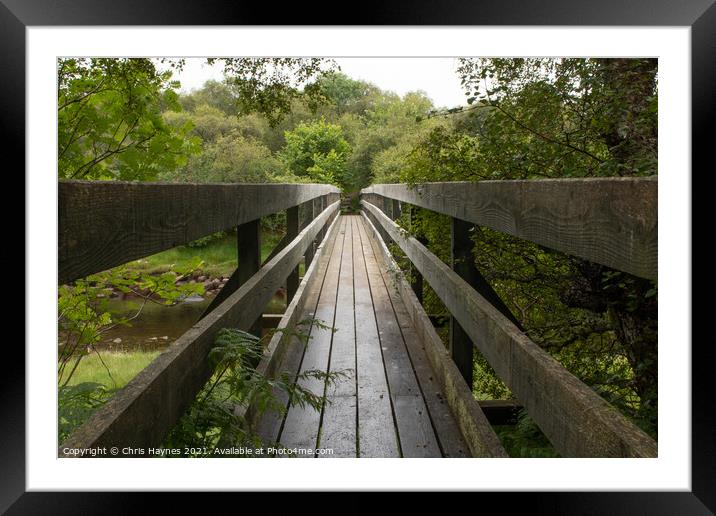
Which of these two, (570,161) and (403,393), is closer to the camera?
(403,393)

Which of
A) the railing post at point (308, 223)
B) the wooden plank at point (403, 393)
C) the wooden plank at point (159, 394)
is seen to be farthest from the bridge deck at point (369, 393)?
the railing post at point (308, 223)

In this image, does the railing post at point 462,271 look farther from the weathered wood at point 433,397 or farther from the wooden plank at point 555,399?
the wooden plank at point 555,399

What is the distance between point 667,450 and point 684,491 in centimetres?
10

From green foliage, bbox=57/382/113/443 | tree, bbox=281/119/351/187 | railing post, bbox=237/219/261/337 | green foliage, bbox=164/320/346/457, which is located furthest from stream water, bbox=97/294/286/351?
green foliage, bbox=164/320/346/457

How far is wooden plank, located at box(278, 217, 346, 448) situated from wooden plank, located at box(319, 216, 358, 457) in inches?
1.3

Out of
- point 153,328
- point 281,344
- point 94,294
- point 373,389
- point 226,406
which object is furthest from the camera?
point 153,328

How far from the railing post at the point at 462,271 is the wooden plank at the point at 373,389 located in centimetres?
25

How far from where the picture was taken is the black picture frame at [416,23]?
4.09 feet

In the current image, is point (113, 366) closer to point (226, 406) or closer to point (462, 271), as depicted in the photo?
point (462, 271)

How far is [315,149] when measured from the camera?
8.17m

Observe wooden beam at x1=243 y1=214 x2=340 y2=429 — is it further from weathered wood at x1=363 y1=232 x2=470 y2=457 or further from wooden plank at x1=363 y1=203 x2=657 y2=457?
wooden plank at x1=363 y1=203 x2=657 y2=457

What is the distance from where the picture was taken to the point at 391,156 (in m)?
8.18

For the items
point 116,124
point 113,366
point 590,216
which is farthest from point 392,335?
point 113,366

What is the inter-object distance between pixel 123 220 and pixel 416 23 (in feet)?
2.66
